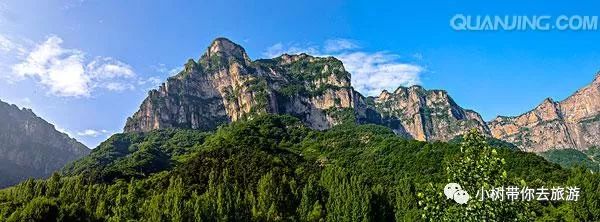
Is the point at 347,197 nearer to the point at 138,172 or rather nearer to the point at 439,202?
the point at 439,202

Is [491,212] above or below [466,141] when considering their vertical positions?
below

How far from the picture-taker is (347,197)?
77.8 meters

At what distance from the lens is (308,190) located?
279ft

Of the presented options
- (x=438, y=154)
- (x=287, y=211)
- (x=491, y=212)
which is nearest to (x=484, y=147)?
(x=491, y=212)

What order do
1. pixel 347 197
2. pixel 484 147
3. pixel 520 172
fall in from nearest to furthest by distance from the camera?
pixel 484 147 → pixel 347 197 → pixel 520 172

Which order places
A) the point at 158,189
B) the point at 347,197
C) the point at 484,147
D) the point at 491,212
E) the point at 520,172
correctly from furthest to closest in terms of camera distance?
the point at 520,172
the point at 158,189
the point at 347,197
the point at 484,147
the point at 491,212

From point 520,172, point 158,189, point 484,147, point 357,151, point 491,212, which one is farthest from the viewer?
point 357,151

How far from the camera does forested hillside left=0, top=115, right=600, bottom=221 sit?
39.7 feet

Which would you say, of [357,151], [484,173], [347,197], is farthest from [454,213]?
[357,151]

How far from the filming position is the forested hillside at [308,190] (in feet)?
39.7

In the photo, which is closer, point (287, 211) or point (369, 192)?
point (369, 192)

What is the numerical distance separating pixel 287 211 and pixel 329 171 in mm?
24595

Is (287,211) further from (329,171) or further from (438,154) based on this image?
(438,154)

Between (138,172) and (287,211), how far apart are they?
85.2 meters
